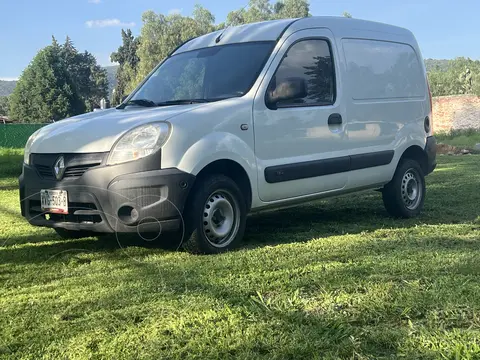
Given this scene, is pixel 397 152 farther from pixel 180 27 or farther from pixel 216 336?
pixel 180 27

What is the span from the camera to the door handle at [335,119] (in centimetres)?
543

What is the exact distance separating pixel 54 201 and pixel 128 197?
0.70 m

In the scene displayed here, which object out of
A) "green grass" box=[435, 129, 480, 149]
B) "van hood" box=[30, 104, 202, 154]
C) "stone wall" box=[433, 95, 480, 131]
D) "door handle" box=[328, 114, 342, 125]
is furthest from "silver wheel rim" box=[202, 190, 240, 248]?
"stone wall" box=[433, 95, 480, 131]

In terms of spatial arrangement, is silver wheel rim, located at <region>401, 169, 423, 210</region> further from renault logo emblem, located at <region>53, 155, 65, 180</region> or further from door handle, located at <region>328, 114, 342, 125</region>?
renault logo emblem, located at <region>53, 155, 65, 180</region>

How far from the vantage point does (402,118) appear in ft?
21.0

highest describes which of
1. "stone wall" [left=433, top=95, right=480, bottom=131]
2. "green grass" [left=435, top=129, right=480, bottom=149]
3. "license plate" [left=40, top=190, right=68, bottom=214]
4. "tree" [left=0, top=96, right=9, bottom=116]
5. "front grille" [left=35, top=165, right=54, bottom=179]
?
"tree" [left=0, top=96, right=9, bottom=116]

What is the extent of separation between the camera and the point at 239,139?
4613mm

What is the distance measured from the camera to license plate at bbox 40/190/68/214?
4289 mm

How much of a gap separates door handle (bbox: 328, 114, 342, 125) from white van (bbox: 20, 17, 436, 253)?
0.8 inches

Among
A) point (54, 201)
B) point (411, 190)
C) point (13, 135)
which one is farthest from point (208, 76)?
point (13, 135)

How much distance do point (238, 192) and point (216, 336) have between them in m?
2.10

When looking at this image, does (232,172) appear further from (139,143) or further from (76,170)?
(76,170)

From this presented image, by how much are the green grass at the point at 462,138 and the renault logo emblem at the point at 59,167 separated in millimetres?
23638

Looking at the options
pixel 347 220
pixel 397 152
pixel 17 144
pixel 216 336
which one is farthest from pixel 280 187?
pixel 17 144
